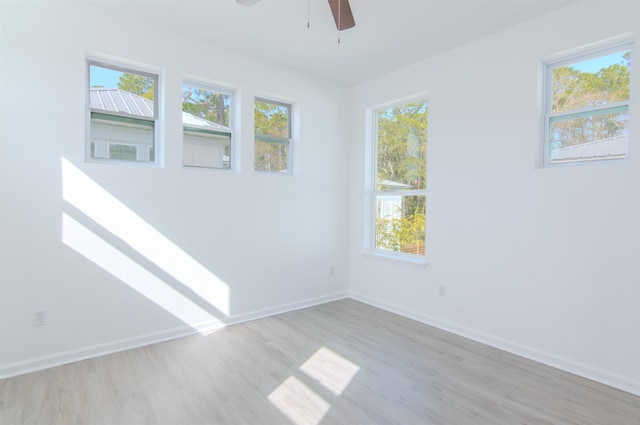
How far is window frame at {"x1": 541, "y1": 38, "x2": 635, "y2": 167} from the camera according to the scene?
8.21 feet

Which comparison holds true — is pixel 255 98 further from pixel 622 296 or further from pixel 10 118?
pixel 622 296

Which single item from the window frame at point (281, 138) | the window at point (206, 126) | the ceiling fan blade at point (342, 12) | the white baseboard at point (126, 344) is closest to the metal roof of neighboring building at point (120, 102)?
the window at point (206, 126)

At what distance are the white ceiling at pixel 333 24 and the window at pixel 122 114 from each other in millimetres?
526

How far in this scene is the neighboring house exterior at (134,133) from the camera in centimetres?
295

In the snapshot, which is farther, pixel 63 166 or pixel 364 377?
pixel 63 166

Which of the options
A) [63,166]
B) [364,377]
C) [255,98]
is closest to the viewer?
[364,377]

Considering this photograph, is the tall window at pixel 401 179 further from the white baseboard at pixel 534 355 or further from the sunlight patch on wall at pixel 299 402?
the sunlight patch on wall at pixel 299 402

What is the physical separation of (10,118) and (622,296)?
15.2 ft

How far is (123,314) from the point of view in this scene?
9.70ft

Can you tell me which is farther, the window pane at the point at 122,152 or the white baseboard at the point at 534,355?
the window pane at the point at 122,152

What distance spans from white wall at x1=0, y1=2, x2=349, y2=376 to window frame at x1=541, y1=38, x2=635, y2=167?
246 centimetres

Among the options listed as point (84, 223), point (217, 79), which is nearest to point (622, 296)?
point (217, 79)

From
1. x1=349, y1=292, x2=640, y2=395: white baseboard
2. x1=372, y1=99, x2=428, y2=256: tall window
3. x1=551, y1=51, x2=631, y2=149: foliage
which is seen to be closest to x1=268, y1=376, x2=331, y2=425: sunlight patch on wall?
x1=349, y1=292, x2=640, y2=395: white baseboard

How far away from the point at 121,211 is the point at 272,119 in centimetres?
192
